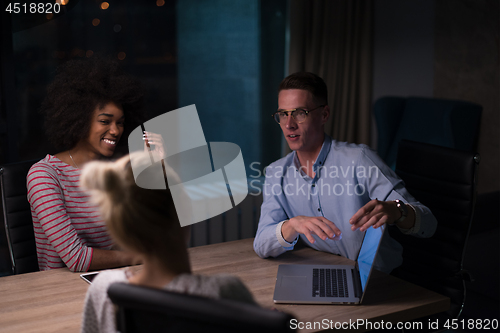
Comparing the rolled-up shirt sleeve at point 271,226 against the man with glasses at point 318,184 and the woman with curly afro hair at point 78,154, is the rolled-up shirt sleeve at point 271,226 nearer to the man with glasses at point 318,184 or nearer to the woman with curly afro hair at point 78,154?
the man with glasses at point 318,184

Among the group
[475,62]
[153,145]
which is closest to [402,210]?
[153,145]

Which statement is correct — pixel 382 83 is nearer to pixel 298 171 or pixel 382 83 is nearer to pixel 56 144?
pixel 298 171

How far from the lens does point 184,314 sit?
0.62 metres

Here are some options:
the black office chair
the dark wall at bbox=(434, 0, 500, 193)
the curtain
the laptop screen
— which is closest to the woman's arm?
the laptop screen

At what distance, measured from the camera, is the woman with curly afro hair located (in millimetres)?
1527

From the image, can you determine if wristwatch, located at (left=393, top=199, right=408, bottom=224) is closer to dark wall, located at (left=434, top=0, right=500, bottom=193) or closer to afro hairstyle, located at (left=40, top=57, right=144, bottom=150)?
afro hairstyle, located at (left=40, top=57, right=144, bottom=150)

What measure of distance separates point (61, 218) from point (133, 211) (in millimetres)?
860

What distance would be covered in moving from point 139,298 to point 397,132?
9.54ft

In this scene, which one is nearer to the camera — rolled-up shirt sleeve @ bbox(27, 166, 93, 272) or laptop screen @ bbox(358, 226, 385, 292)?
laptop screen @ bbox(358, 226, 385, 292)

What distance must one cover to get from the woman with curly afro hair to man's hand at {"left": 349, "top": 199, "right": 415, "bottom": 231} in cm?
77

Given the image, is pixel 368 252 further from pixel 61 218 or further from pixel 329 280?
pixel 61 218

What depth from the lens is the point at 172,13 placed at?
3.05 metres
